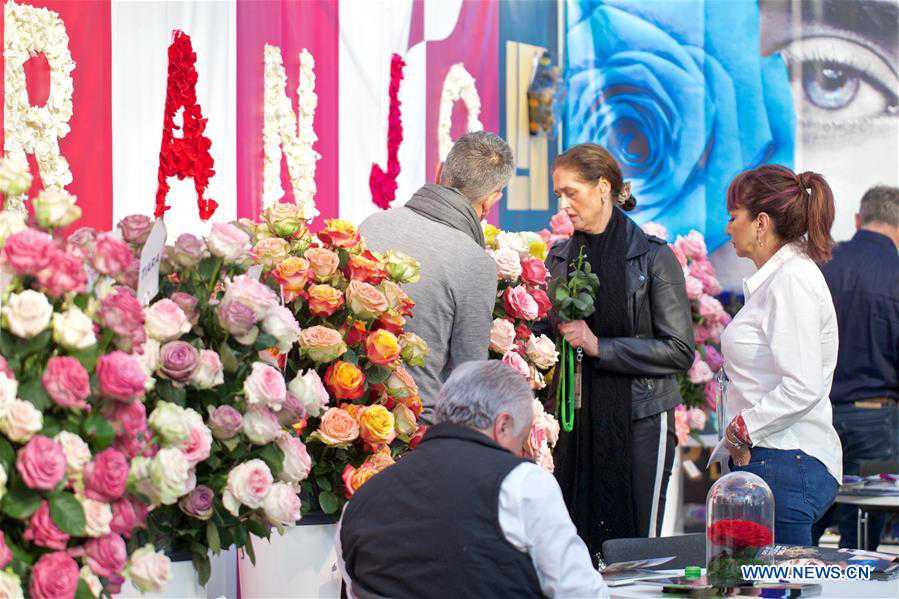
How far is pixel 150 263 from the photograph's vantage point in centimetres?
201

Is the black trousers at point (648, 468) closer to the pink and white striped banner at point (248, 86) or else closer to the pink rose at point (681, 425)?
the pink rose at point (681, 425)

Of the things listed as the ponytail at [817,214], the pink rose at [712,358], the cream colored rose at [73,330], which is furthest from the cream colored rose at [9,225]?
the pink rose at [712,358]

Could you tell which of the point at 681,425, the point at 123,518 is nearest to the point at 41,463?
the point at 123,518

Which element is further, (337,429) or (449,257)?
(449,257)

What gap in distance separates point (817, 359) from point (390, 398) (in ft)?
3.47

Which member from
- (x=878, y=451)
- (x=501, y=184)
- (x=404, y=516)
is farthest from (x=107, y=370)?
(x=878, y=451)

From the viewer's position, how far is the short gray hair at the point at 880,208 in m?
5.32

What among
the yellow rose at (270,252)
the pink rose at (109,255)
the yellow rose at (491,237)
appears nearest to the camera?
the pink rose at (109,255)

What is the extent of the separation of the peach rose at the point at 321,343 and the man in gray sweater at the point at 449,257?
497mm

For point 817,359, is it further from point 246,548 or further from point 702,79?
point 702,79

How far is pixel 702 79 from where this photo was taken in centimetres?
649

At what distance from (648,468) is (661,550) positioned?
836mm

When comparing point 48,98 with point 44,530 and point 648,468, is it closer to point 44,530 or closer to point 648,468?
point 648,468

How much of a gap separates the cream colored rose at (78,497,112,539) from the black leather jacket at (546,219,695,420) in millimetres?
2208
